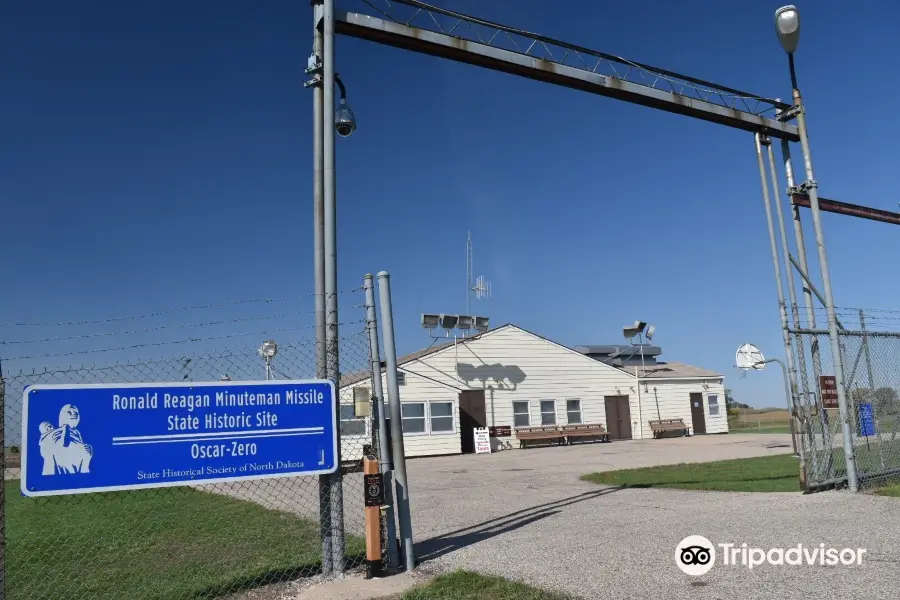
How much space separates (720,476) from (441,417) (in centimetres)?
1348

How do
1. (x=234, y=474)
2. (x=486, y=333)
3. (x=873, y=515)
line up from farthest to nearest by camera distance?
1. (x=486, y=333)
2. (x=873, y=515)
3. (x=234, y=474)

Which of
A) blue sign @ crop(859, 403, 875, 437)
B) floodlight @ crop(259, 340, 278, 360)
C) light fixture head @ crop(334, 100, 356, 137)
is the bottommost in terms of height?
blue sign @ crop(859, 403, 875, 437)

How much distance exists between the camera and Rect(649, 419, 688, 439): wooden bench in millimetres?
30109

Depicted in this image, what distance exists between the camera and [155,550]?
7820 millimetres

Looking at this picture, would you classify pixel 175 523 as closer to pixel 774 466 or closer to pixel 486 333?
pixel 774 466

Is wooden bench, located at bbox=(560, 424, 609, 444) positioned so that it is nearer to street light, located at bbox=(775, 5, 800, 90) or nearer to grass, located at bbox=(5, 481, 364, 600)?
grass, located at bbox=(5, 481, 364, 600)

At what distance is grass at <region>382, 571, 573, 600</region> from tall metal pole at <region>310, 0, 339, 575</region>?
105 centimetres

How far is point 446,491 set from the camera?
41.8 ft

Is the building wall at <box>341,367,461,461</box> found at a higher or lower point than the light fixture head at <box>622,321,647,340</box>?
lower

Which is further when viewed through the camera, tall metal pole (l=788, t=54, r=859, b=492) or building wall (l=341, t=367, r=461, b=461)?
building wall (l=341, t=367, r=461, b=461)

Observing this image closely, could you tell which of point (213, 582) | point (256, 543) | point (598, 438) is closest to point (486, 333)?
point (598, 438)

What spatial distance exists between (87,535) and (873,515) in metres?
9.85

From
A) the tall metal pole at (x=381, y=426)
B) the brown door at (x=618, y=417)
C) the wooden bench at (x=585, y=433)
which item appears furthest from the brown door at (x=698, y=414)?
the tall metal pole at (x=381, y=426)

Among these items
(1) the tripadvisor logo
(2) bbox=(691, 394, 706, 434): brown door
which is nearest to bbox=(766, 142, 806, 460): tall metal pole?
(1) the tripadvisor logo
